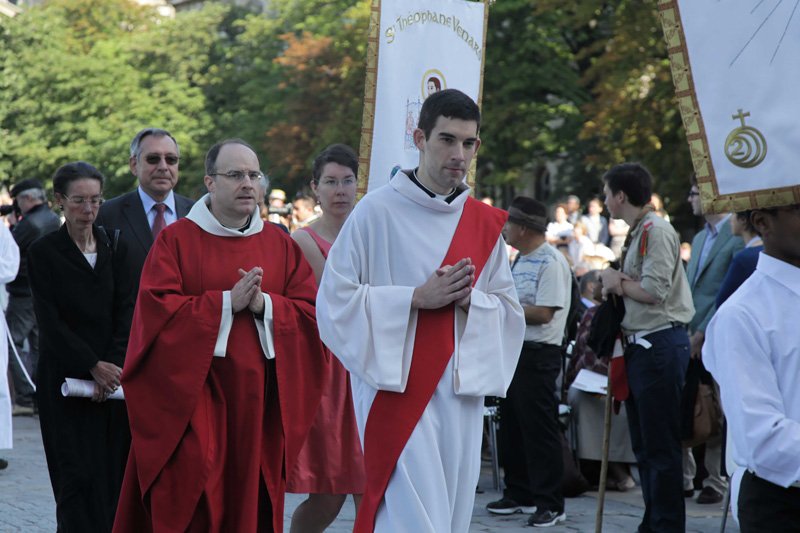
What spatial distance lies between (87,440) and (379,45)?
270 cm

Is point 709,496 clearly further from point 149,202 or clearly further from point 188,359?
point 188,359

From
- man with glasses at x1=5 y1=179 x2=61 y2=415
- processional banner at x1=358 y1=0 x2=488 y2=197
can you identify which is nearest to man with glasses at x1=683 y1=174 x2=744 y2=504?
processional banner at x1=358 y1=0 x2=488 y2=197

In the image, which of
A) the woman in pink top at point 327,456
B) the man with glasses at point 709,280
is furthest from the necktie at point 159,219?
the man with glasses at point 709,280

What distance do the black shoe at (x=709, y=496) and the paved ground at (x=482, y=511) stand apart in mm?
86

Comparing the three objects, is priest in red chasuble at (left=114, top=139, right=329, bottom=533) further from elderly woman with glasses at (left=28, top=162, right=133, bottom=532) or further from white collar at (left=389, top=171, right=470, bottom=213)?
white collar at (left=389, top=171, right=470, bottom=213)

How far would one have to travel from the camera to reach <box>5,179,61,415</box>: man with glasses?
46.3 ft

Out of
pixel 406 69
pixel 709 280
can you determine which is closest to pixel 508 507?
pixel 709 280

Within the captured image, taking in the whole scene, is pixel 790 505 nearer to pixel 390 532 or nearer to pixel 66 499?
pixel 390 532

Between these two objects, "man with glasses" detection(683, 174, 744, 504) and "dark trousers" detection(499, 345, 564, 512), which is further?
"man with glasses" detection(683, 174, 744, 504)

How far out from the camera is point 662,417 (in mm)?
7605

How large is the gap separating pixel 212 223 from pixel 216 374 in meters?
0.66

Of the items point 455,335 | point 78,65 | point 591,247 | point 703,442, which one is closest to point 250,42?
point 78,65

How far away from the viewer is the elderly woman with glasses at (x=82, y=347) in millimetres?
6492

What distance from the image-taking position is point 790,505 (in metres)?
3.62
